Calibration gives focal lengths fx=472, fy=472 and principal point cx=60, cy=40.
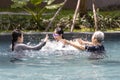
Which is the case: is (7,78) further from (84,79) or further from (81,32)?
(81,32)

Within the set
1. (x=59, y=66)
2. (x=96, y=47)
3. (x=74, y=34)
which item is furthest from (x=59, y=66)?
(x=74, y=34)

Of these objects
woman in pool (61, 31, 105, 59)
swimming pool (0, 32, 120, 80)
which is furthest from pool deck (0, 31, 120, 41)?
woman in pool (61, 31, 105, 59)

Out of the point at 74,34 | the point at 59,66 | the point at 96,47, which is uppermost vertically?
the point at 96,47

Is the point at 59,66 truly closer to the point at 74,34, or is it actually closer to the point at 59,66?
the point at 59,66

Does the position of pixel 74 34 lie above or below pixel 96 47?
below

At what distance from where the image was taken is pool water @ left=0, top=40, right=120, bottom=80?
9070mm

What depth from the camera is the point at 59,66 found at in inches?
406

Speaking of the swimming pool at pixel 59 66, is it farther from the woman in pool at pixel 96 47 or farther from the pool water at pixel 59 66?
the woman in pool at pixel 96 47

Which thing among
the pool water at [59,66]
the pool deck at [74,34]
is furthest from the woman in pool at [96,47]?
the pool deck at [74,34]

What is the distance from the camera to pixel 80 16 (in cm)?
1817

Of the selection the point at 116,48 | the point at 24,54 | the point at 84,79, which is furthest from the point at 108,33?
the point at 84,79

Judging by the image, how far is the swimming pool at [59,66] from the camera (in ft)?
29.8

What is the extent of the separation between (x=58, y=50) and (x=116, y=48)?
7.14 feet

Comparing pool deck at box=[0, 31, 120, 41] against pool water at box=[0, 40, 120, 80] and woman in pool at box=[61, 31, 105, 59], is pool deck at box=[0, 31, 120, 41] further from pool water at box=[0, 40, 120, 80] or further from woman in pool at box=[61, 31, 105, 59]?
woman in pool at box=[61, 31, 105, 59]
